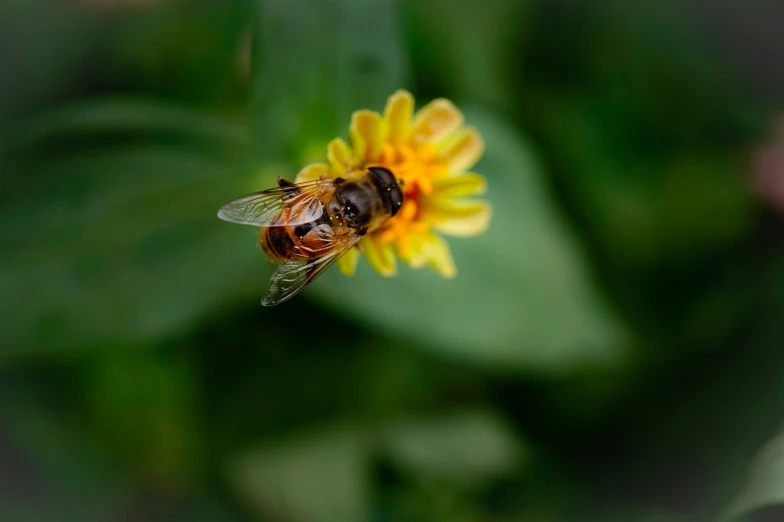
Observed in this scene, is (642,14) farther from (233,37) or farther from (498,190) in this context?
(233,37)

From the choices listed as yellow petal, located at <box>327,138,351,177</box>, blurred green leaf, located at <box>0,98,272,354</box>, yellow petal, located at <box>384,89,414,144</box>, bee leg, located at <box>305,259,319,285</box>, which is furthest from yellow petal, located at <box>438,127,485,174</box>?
blurred green leaf, located at <box>0,98,272,354</box>

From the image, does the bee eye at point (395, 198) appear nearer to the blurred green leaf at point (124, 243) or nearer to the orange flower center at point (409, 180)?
the orange flower center at point (409, 180)

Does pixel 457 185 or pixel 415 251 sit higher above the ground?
pixel 457 185

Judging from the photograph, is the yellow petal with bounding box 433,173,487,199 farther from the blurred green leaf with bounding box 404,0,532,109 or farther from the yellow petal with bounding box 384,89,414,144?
the blurred green leaf with bounding box 404,0,532,109

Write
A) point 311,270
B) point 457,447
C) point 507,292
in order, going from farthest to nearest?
point 457,447, point 507,292, point 311,270

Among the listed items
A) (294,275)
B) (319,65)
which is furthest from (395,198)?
(319,65)

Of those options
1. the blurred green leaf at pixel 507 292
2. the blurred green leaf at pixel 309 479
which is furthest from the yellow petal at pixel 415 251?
the blurred green leaf at pixel 309 479

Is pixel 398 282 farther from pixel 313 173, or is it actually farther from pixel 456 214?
pixel 313 173
